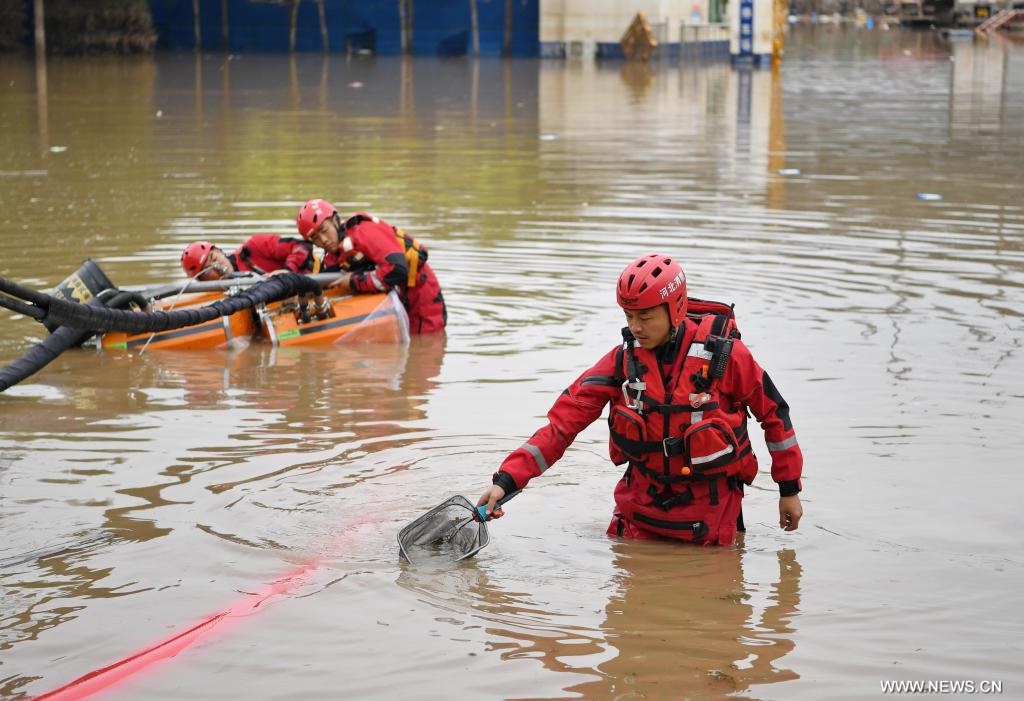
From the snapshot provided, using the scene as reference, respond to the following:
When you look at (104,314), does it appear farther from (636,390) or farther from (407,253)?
(636,390)

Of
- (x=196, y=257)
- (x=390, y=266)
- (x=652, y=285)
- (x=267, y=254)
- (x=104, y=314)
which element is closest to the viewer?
(x=652, y=285)

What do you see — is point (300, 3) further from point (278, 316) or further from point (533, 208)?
point (278, 316)

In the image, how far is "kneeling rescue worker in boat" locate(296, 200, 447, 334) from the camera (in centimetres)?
1004

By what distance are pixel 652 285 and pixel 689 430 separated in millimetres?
594

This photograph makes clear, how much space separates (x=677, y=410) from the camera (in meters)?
5.38

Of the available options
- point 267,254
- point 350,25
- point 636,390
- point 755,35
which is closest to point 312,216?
point 267,254

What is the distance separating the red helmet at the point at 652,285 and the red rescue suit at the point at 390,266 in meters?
4.99

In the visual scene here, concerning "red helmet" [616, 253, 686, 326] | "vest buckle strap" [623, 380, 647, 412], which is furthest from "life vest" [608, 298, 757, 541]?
"red helmet" [616, 253, 686, 326]

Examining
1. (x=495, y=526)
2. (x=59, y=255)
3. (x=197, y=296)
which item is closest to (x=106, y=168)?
(x=59, y=255)

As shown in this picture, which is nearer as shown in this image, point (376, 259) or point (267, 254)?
point (376, 259)

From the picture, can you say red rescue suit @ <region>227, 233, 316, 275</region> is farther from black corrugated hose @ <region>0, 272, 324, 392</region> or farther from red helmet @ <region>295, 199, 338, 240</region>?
red helmet @ <region>295, 199, 338, 240</region>

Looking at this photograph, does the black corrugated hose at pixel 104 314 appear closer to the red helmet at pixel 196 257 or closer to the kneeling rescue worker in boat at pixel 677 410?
the red helmet at pixel 196 257

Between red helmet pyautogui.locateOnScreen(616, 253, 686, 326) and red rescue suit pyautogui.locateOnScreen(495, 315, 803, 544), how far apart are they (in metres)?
0.21

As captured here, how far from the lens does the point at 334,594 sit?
219 inches
